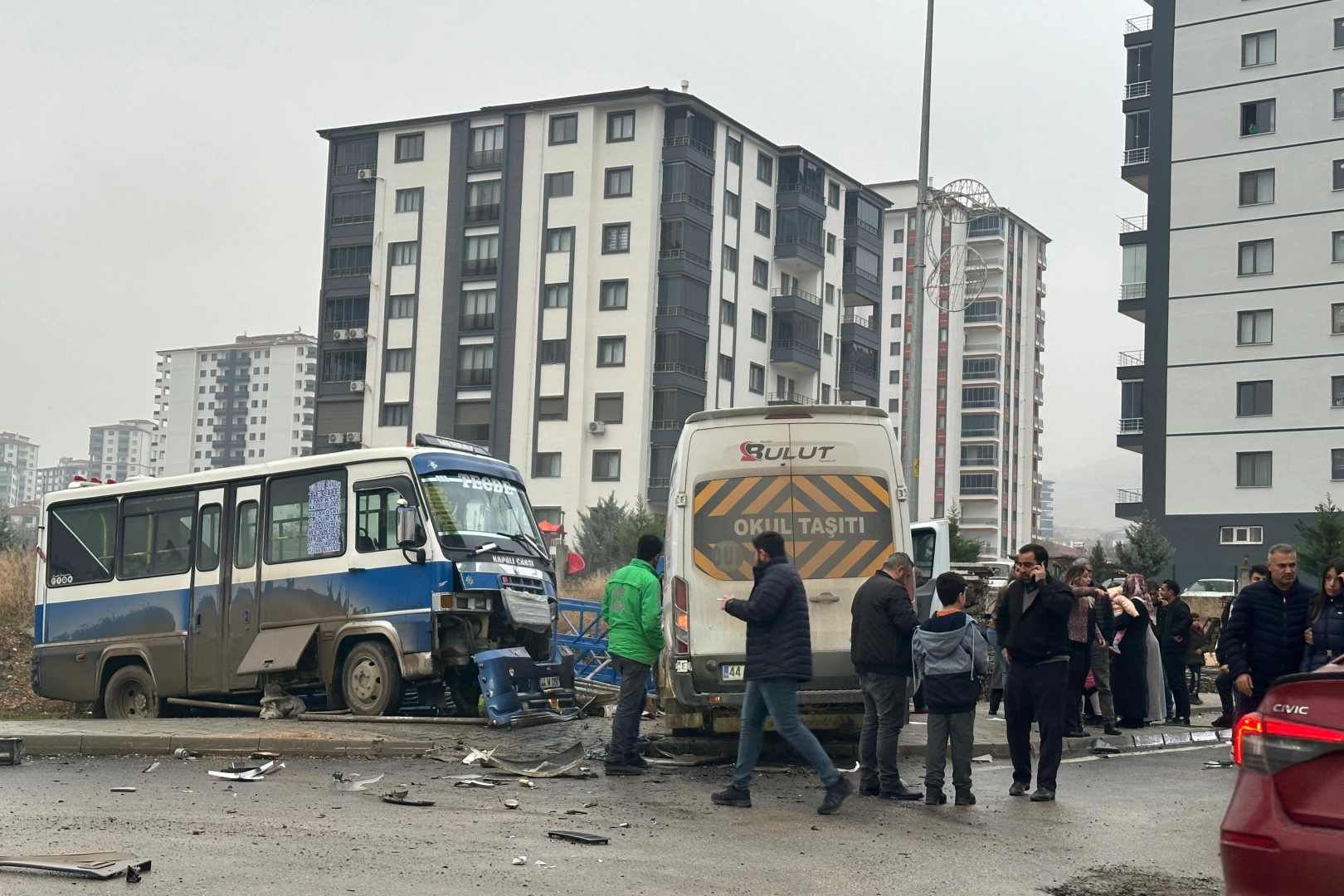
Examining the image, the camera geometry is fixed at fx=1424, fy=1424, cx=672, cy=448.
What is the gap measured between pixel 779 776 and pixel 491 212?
2233 inches

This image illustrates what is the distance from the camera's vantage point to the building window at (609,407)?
62906 mm

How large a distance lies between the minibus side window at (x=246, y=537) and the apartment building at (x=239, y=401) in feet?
521

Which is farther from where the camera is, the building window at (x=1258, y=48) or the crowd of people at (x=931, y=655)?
the building window at (x=1258, y=48)

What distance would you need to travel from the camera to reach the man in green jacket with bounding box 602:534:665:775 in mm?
11633

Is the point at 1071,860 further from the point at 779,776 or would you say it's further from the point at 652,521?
the point at 652,521

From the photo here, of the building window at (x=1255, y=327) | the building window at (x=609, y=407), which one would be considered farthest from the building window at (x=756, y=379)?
the building window at (x=1255, y=327)

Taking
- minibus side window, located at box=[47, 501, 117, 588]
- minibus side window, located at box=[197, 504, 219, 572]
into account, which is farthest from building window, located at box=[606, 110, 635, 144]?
minibus side window, located at box=[197, 504, 219, 572]

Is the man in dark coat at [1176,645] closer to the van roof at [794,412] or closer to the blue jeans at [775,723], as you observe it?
the van roof at [794,412]

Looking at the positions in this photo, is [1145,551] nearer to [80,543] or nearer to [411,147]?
[411,147]

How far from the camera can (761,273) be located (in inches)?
2736

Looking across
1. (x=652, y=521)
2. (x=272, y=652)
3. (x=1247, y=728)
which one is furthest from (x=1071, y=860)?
(x=652, y=521)

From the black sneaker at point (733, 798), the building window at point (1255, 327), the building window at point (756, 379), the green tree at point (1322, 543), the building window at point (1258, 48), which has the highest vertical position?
the building window at point (1258, 48)

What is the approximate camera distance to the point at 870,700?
10.7m

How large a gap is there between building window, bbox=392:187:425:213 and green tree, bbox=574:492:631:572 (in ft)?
58.5
